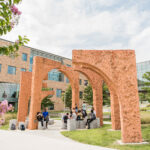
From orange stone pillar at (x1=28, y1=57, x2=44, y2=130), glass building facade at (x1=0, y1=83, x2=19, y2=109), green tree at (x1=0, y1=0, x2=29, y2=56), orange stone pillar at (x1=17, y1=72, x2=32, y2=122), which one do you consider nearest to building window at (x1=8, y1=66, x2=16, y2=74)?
glass building facade at (x1=0, y1=83, x2=19, y2=109)

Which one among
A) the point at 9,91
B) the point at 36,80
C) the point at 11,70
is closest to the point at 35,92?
the point at 36,80

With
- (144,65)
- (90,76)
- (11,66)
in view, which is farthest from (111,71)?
(144,65)

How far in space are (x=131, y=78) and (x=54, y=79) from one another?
95.1ft

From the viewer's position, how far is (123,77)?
712 centimetres

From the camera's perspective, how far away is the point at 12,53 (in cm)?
334

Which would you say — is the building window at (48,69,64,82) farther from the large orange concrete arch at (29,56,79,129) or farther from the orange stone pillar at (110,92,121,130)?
the orange stone pillar at (110,92,121,130)

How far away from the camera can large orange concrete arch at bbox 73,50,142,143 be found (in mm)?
6727

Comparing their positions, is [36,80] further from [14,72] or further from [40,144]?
[14,72]

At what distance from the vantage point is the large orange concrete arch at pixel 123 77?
673 centimetres

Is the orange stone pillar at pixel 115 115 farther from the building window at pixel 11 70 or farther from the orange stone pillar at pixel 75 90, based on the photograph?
the building window at pixel 11 70

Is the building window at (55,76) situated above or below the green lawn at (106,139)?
above

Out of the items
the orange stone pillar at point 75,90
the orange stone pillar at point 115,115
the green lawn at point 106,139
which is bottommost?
the green lawn at point 106,139

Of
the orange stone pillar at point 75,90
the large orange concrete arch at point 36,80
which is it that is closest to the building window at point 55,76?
the orange stone pillar at point 75,90

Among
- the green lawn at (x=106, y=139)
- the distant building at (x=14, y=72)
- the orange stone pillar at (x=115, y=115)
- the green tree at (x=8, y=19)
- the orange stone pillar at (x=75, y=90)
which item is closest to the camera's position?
the green tree at (x=8, y=19)
